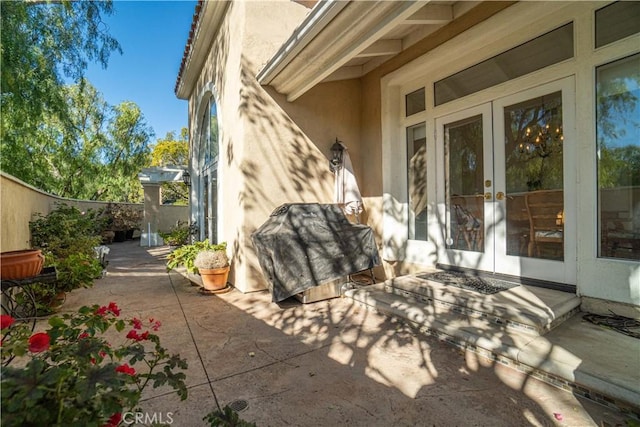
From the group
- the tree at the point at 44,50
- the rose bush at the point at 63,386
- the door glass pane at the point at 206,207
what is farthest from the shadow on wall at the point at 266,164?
the tree at the point at 44,50

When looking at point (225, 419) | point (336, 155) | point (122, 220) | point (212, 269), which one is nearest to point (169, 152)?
point (122, 220)

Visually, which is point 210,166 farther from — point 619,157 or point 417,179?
point 619,157

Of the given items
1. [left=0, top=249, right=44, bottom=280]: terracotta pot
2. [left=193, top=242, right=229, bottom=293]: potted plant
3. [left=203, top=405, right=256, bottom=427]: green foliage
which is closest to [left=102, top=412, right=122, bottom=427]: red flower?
[left=203, top=405, right=256, bottom=427]: green foliage

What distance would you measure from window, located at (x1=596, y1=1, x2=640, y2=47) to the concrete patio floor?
3.34m

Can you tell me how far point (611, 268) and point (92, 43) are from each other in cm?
A: 946

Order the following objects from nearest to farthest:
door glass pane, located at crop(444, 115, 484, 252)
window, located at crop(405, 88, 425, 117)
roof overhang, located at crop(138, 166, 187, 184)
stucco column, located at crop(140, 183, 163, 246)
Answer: door glass pane, located at crop(444, 115, 484, 252) → window, located at crop(405, 88, 425, 117) → roof overhang, located at crop(138, 166, 187, 184) → stucco column, located at crop(140, 183, 163, 246)

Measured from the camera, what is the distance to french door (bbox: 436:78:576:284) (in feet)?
10.9

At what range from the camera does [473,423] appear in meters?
1.82

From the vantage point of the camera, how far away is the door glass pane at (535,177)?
3.42m

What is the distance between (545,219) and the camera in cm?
351

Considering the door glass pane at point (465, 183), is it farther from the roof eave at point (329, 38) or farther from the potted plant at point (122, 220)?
the potted plant at point (122, 220)

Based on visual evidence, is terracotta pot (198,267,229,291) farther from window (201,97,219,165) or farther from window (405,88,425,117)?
window (405,88,425,117)

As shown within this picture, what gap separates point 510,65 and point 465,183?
5.16 ft

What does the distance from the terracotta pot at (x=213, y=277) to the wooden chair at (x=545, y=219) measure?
4340mm
